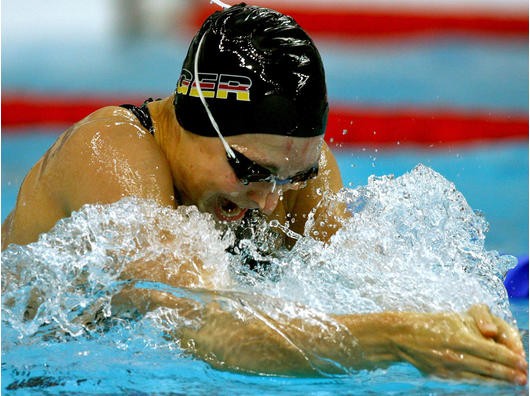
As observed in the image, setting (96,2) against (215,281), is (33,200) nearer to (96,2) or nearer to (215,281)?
(215,281)

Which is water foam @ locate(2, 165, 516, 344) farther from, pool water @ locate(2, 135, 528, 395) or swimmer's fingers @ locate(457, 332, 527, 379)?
swimmer's fingers @ locate(457, 332, 527, 379)

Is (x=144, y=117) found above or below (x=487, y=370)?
above

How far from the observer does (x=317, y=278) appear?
2.08 metres

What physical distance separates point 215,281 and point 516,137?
162 inches

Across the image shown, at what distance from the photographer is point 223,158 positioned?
1.98 metres

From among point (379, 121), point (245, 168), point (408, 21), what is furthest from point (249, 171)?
point (408, 21)

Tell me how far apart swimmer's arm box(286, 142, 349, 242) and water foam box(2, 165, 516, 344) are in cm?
10

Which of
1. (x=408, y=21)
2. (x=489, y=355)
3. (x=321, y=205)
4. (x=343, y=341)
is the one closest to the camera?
(x=489, y=355)

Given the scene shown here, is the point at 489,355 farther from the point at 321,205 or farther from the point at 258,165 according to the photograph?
the point at 321,205

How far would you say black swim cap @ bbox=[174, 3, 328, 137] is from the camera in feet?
6.31

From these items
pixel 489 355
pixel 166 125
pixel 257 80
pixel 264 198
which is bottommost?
pixel 489 355

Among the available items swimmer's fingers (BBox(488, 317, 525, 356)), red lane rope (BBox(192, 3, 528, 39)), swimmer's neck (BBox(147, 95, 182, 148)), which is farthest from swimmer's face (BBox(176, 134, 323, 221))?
red lane rope (BBox(192, 3, 528, 39))

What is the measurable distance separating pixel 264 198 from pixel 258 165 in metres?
0.12

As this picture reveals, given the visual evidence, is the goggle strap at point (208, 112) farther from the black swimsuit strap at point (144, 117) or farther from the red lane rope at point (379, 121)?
the red lane rope at point (379, 121)
